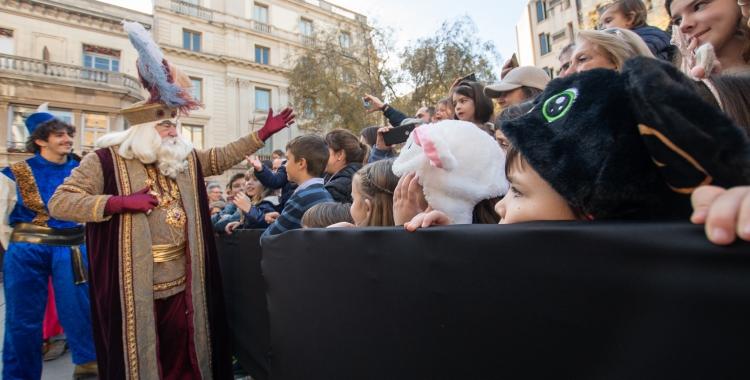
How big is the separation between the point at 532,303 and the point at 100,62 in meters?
24.2

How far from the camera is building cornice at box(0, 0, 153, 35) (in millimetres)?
16984

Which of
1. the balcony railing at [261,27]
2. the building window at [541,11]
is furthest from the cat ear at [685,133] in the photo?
the building window at [541,11]

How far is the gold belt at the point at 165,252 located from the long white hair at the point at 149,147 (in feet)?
1.60

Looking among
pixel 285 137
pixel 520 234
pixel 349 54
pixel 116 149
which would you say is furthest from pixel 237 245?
pixel 285 137

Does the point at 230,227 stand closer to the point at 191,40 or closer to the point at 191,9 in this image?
the point at 191,40

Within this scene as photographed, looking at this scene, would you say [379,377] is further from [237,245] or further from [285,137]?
[285,137]

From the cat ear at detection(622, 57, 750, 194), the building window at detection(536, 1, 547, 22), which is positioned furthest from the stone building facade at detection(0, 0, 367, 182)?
the building window at detection(536, 1, 547, 22)

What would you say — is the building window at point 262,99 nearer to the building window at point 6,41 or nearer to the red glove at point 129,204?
the building window at point 6,41

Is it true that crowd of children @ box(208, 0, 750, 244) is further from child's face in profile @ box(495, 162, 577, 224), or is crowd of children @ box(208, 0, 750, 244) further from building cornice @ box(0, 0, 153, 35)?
building cornice @ box(0, 0, 153, 35)

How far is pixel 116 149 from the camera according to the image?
2.61 m

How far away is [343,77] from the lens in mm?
15664

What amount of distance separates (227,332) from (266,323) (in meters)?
0.49

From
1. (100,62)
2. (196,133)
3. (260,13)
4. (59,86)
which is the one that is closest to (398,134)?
(59,86)

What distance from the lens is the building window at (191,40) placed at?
74.3ft
